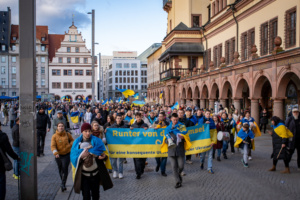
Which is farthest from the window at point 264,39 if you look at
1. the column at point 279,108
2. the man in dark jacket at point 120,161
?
the man in dark jacket at point 120,161

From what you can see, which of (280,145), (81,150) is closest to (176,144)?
(81,150)

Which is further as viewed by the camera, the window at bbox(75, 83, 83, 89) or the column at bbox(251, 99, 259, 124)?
the window at bbox(75, 83, 83, 89)

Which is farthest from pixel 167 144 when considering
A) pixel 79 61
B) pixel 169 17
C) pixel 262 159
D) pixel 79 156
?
pixel 79 61

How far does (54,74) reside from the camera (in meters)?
87.9

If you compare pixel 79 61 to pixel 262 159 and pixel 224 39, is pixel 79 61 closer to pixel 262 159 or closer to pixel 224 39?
pixel 224 39

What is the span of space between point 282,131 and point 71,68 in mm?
81732

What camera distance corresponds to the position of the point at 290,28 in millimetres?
21469

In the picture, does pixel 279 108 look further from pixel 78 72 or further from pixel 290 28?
pixel 78 72

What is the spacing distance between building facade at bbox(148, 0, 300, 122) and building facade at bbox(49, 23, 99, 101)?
3843 centimetres

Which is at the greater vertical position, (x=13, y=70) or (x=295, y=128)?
(x=13, y=70)

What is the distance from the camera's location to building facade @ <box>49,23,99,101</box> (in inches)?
3339

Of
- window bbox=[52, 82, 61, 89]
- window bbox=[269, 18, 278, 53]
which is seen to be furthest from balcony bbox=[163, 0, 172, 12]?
window bbox=[52, 82, 61, 89]

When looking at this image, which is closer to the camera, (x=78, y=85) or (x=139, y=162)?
(x=139, y=162)

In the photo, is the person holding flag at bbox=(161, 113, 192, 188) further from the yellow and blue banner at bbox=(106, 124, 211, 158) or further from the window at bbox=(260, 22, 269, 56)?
the window at bbox=(260, 22, 269, 56)
